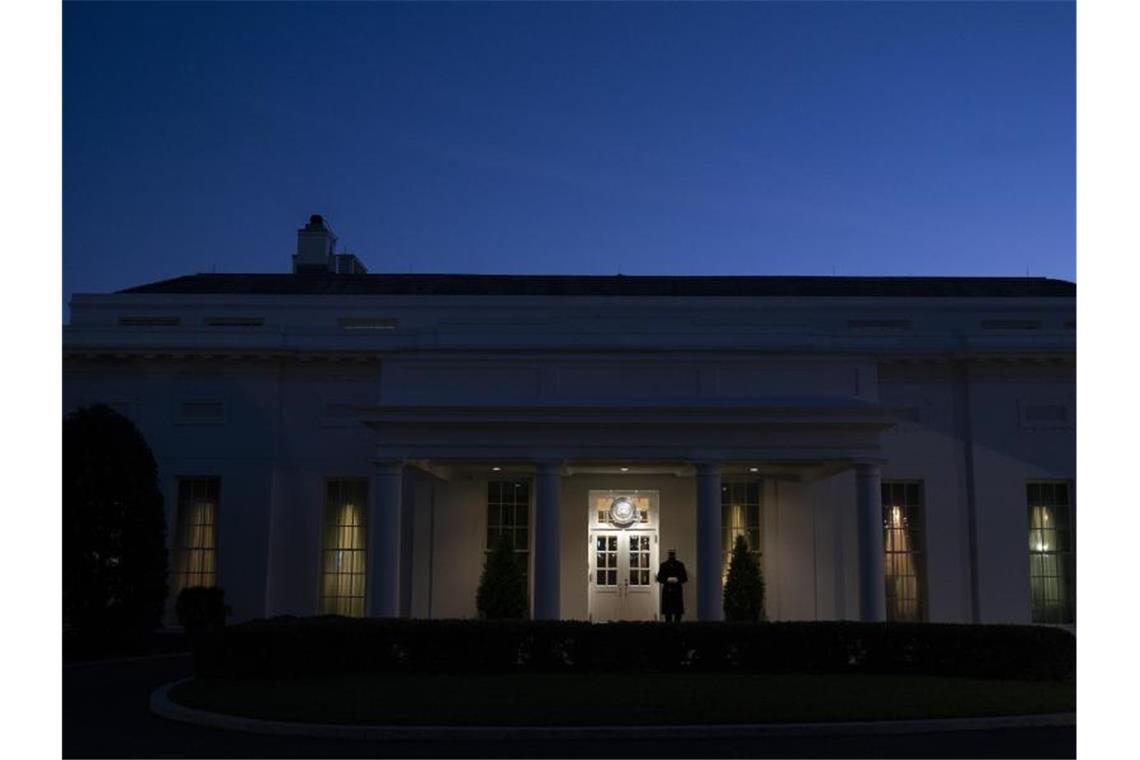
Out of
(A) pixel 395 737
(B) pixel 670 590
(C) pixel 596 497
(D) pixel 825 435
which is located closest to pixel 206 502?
(C) pixel 596 497

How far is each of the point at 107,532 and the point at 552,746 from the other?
13.3m

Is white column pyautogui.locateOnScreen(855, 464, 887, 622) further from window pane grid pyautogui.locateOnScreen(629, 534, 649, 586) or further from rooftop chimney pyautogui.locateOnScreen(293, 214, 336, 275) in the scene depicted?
rooftop chimney pyautogui.locateOnScreen(293, 214, 336, 275)

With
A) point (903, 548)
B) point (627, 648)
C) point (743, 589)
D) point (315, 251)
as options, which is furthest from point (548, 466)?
point (315, 251)

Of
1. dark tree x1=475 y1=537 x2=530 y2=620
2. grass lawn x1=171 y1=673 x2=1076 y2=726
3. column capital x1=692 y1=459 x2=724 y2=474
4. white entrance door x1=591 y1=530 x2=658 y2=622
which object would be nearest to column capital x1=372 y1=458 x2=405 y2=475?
dark tree x1=475 y1=537 x2=530 y2=620

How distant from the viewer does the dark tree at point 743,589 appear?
2577 cm

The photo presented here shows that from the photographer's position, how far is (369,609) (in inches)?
893

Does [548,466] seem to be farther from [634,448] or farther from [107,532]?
[107,532]

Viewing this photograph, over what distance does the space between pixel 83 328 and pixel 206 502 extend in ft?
16.4

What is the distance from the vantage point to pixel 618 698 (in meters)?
15.1

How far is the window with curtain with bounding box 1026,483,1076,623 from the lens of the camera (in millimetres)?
27094

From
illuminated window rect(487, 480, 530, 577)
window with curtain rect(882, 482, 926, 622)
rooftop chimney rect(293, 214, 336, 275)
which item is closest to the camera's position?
window with curtain rect(882, 482, 926, 622)

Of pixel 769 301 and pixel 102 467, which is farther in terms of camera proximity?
pixel 769 301

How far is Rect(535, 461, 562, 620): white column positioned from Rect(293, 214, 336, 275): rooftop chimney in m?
16.8

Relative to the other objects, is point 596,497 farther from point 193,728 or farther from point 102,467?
point 193,728
